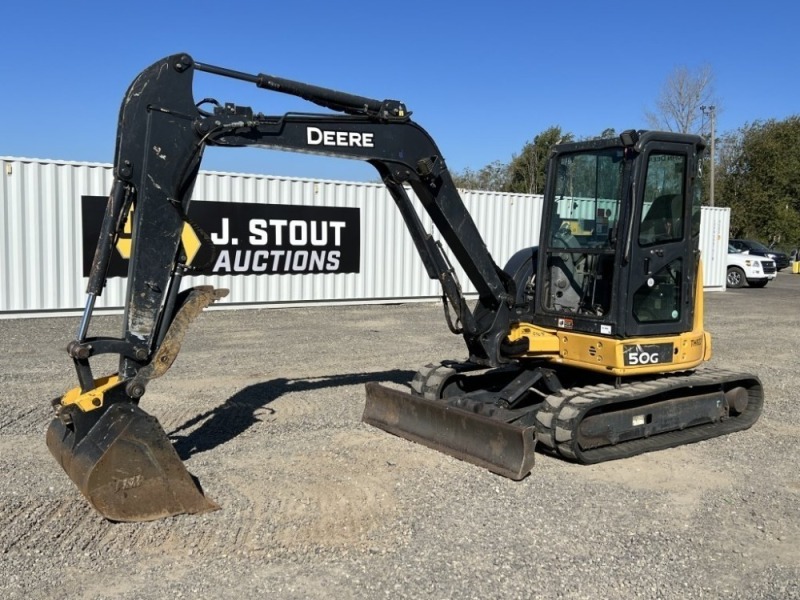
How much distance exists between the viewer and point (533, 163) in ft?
148

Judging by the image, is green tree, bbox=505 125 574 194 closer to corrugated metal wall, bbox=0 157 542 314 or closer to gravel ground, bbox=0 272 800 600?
corrugated metal wall, bbox=0 157 542 314

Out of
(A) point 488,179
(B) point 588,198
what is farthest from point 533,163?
(B) point 588,198

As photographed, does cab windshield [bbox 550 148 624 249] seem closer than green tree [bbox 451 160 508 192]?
Yes

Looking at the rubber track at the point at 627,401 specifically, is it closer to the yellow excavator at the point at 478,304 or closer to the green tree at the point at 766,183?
the yellow excavator at the point at 478,304

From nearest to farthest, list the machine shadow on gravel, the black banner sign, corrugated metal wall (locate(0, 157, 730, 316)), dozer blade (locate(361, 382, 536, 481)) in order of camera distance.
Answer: dozer blade (locate(361, 382, 536, 481))
the machine shadow on gravel
corrugated metal wall (locate(0, 157, 730, 316))
the black banner sign

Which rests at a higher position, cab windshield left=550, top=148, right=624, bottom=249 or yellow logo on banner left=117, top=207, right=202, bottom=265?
cab windshield left=550, top=148, right=624, bottom=249

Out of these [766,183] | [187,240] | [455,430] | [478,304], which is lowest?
[455,430]

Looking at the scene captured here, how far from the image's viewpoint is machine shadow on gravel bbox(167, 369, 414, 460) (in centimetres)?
639

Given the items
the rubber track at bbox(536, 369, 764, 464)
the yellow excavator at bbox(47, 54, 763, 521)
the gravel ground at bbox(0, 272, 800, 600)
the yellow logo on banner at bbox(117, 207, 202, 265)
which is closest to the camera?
the gravel ground at bbox(0, 272, 800, 600)

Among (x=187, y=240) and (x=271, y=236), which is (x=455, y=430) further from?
(x=271, y=236)

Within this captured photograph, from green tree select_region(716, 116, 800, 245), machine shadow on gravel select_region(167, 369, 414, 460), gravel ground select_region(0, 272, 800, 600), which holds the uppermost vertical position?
green tree select_region(716, 116, 800, 245)

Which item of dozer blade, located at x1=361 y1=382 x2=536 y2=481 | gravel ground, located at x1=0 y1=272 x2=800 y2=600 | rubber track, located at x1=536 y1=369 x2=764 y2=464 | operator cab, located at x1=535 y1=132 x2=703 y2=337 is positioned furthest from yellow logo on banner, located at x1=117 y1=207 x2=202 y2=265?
operator cab, located at x1=535 y1=132 x2=703 y2=337

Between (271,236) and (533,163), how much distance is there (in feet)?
104

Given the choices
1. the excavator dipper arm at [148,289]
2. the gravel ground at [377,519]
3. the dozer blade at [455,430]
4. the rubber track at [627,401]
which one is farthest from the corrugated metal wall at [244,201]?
the excavator dipper arm at [148,289]
